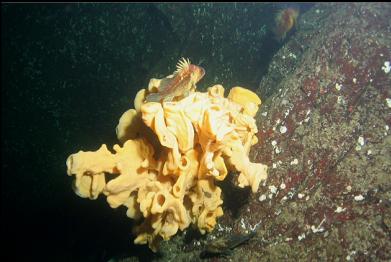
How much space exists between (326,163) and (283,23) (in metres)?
6.93

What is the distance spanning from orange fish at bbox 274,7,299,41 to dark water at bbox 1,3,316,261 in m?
3.93

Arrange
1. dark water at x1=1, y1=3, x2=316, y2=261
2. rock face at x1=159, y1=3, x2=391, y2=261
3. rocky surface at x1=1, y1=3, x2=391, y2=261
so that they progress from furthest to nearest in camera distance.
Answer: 1. dark water at x1=1, y1=3, x2=316, y2=261
2. rocky surface at x1=1, y1=3, x2=391, y2=261
3. rock face at x1=159, y1=3, x2=391, y2=261

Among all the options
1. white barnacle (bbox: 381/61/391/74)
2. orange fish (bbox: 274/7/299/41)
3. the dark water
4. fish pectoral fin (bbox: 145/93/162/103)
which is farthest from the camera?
orange fish (bbox: 274/7/299/41)

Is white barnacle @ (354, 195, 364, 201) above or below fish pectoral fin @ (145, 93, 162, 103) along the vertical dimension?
below

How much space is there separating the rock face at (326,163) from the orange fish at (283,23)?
16.9 ft

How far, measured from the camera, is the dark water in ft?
13.3

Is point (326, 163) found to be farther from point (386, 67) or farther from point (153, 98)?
point (153, 98)

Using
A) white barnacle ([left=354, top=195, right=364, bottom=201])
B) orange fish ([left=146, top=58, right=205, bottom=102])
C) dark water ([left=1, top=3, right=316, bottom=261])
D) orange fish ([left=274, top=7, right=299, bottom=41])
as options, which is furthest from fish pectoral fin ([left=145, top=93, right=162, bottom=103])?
orange fish ([left=274, top=7, right=299, bottom=41])

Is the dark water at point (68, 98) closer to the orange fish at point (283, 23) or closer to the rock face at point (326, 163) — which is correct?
the rock face at point (326, 163)

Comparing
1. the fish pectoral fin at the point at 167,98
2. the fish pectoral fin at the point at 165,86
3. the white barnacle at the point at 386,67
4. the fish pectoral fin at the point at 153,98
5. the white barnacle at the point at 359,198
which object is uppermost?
A: the fish pectoral fin at the point at 165,86

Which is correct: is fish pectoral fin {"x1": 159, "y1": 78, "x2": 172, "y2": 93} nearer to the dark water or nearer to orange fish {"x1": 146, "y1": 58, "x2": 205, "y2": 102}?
orange fish {"x1": 146, "y1": 58, "x2": 205, "y2": 102}

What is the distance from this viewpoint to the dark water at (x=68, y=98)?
4051mm

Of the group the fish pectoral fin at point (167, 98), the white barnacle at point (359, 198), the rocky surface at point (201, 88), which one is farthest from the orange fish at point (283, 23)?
the fish pectoral fin at point (167, 98)

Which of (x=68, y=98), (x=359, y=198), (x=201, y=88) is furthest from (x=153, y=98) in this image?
(x=201, y=88)
